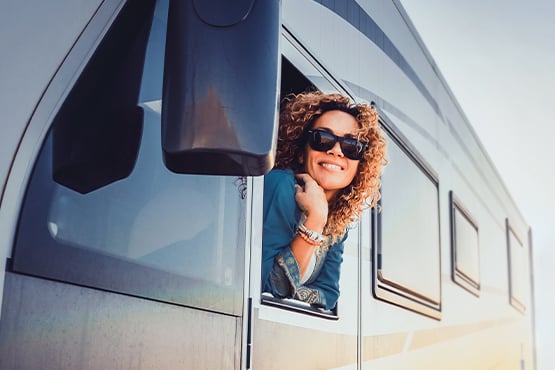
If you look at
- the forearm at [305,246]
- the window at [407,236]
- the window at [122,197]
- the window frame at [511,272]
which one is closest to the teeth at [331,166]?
the forearm at [305,246]

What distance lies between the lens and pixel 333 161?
3010 millimetres

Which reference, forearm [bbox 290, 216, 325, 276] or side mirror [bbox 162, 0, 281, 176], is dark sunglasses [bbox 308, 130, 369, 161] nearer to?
forearm [bbox 290, 216, 325, 276]

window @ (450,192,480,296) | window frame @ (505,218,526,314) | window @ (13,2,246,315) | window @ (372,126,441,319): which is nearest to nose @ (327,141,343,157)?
window @ (372,126,441,319)

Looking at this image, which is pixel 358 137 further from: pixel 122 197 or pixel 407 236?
pixel 122 197

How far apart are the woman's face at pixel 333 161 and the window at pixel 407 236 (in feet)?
1.44

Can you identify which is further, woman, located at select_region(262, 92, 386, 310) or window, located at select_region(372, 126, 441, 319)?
window, located at select_region(372, 126, 441, 319)

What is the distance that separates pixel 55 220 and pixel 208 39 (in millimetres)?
416

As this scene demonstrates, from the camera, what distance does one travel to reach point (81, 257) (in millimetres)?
1507

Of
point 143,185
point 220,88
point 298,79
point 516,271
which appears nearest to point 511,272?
point 516,271

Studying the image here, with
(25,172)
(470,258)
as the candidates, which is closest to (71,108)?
(25,172)

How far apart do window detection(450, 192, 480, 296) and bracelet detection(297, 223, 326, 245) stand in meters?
2.38

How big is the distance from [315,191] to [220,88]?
141cm

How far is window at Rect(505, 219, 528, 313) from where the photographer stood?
27.3 feet

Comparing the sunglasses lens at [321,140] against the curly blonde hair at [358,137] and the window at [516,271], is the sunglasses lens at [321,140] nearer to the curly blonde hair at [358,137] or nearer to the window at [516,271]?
the curly blonde hair at [358,137]
